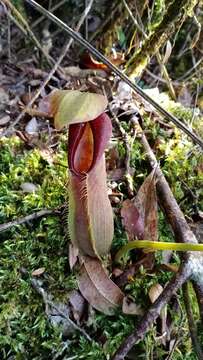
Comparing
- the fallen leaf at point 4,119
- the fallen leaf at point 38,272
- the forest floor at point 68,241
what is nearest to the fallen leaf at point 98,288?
the forest floor at point 68,241

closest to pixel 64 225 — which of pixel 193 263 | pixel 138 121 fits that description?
pixel 193 263

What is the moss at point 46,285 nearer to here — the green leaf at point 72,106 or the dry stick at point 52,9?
the green leaf at point 72,106

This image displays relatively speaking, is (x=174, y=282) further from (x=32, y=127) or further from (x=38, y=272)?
(x=32, y=127)

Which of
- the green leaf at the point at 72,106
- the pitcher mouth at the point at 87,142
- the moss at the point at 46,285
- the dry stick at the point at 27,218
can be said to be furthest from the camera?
the dry stick at the point at 27,218

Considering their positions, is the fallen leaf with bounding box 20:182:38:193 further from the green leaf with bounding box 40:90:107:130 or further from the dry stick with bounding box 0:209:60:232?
the green leaf with bounding box 40:90:107:130

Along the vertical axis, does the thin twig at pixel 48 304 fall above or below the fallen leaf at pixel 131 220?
below

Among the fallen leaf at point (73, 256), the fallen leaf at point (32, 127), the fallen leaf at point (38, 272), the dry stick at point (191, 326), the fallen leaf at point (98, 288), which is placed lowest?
the dry stick at point (191, 326)

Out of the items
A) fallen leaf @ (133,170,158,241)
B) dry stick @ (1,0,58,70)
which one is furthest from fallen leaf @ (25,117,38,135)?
fallen leaf @ (133,170,158,241)
